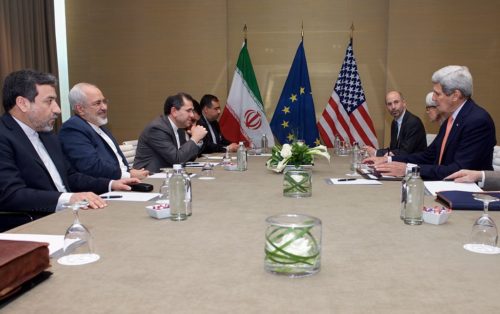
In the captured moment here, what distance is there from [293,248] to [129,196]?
143 cm

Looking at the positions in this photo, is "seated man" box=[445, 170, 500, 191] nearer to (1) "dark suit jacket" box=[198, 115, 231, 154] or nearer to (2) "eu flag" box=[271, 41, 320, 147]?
(1) "dark suit jacket" box=[198, 115, 231, 154]

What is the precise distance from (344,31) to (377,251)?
18.2 ft

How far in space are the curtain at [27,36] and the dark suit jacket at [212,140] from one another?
2065 millimetres

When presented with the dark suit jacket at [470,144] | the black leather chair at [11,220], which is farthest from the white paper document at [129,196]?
the dark suit jacket at [470,144]

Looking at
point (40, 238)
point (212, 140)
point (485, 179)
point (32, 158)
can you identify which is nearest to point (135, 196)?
point (32, 158)

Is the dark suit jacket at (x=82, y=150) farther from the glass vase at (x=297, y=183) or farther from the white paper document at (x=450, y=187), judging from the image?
the white paper document at (x=450, y=187)

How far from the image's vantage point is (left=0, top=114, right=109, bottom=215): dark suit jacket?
7.85 feet

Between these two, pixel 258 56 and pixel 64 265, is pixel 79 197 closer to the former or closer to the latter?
pixel 64 265

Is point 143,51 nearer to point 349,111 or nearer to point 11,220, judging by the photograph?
point 349,111

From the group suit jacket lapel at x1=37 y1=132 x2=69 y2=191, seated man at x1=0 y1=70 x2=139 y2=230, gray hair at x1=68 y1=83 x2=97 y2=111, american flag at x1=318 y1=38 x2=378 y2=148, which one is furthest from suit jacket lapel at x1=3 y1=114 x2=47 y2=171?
american flag at x1=318 y1=38 x2=378 y2=148

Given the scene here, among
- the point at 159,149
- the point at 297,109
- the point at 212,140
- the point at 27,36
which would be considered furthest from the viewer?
the point at 297,109

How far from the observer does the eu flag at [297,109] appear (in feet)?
21.7

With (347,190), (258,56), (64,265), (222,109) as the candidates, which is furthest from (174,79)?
(64,265)

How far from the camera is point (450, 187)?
2.62 metres
